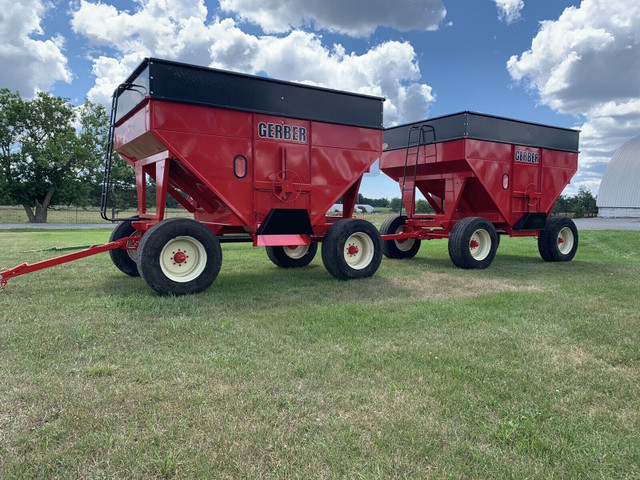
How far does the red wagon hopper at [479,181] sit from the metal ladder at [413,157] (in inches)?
0.9

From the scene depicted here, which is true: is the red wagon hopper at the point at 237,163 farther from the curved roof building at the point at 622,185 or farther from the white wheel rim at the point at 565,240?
the curved roof building at the point at 622,185

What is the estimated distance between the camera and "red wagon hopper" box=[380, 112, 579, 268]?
363 inches

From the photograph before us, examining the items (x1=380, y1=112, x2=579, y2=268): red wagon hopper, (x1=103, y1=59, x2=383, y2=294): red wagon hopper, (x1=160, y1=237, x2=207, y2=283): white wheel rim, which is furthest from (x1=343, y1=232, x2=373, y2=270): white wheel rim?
(x1=160, y1=237, x2=207, y2=283): white wheel rim

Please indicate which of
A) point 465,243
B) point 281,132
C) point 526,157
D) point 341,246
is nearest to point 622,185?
point 526,157

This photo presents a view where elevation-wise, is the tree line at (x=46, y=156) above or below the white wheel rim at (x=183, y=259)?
above

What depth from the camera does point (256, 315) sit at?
5102mm

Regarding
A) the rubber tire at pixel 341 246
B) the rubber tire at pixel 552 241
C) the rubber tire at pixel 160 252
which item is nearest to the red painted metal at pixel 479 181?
the rubber tire at pixel 552 241

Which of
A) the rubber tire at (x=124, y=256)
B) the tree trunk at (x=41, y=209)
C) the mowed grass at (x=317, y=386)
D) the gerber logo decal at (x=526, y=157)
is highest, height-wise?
the gerber logo decal at (x=526, y=157)

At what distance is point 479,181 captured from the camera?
30.9 feet

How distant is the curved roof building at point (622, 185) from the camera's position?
50562mm

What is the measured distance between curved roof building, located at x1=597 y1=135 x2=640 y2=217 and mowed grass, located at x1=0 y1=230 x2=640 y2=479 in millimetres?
54322

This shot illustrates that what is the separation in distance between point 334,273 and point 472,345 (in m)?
3.45

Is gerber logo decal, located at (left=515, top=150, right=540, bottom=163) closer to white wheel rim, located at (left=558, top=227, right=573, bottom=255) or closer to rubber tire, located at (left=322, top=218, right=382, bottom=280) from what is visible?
white wheel rim, located at (left=558, top=227, right=573, bottom=255)

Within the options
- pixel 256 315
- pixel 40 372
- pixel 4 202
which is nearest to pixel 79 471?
pixel 40 372
